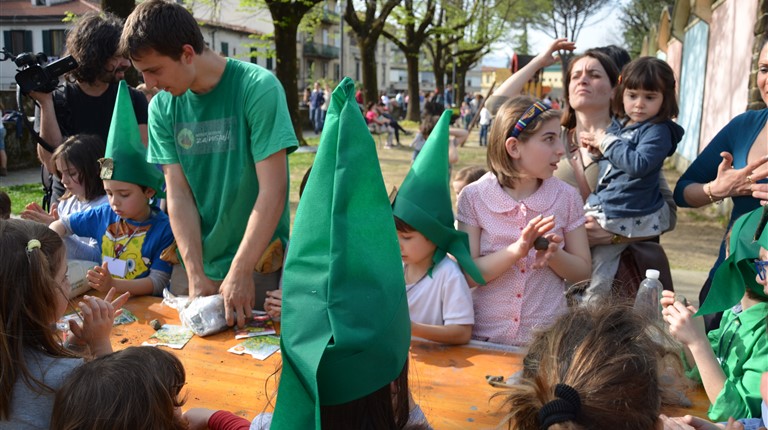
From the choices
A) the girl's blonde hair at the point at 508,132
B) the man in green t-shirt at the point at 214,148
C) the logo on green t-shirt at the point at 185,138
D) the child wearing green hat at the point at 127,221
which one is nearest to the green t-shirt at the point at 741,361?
the girl's blonde hair at the point at 508,132

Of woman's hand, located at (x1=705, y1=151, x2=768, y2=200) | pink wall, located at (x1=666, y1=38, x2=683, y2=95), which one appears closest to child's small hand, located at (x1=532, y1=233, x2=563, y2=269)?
woman's hand, located at (x1=705, y1=151, x2=768, y2=200)

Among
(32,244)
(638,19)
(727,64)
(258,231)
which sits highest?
(638,19)

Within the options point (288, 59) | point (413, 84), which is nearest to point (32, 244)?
point (288, 59)

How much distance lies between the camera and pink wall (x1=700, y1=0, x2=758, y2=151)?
7934 mm

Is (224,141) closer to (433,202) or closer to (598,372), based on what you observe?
(433,202)

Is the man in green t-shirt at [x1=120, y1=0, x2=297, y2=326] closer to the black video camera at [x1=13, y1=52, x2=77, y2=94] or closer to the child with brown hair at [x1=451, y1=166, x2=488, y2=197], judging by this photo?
the black video camera at [x1=13, y1=52, x2=77, y2=94]

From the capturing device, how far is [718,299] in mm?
1808

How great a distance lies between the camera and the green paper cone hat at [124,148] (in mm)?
2775

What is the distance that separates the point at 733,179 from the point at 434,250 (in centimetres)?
115

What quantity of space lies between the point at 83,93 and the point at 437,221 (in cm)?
231

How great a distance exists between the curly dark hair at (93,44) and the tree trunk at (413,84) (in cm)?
2565

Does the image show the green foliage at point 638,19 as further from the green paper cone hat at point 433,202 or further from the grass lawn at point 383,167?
the green paper cone hat at point 433,202

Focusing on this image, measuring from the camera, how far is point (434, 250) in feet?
7.89

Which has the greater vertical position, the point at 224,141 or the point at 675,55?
the point at 675,55
